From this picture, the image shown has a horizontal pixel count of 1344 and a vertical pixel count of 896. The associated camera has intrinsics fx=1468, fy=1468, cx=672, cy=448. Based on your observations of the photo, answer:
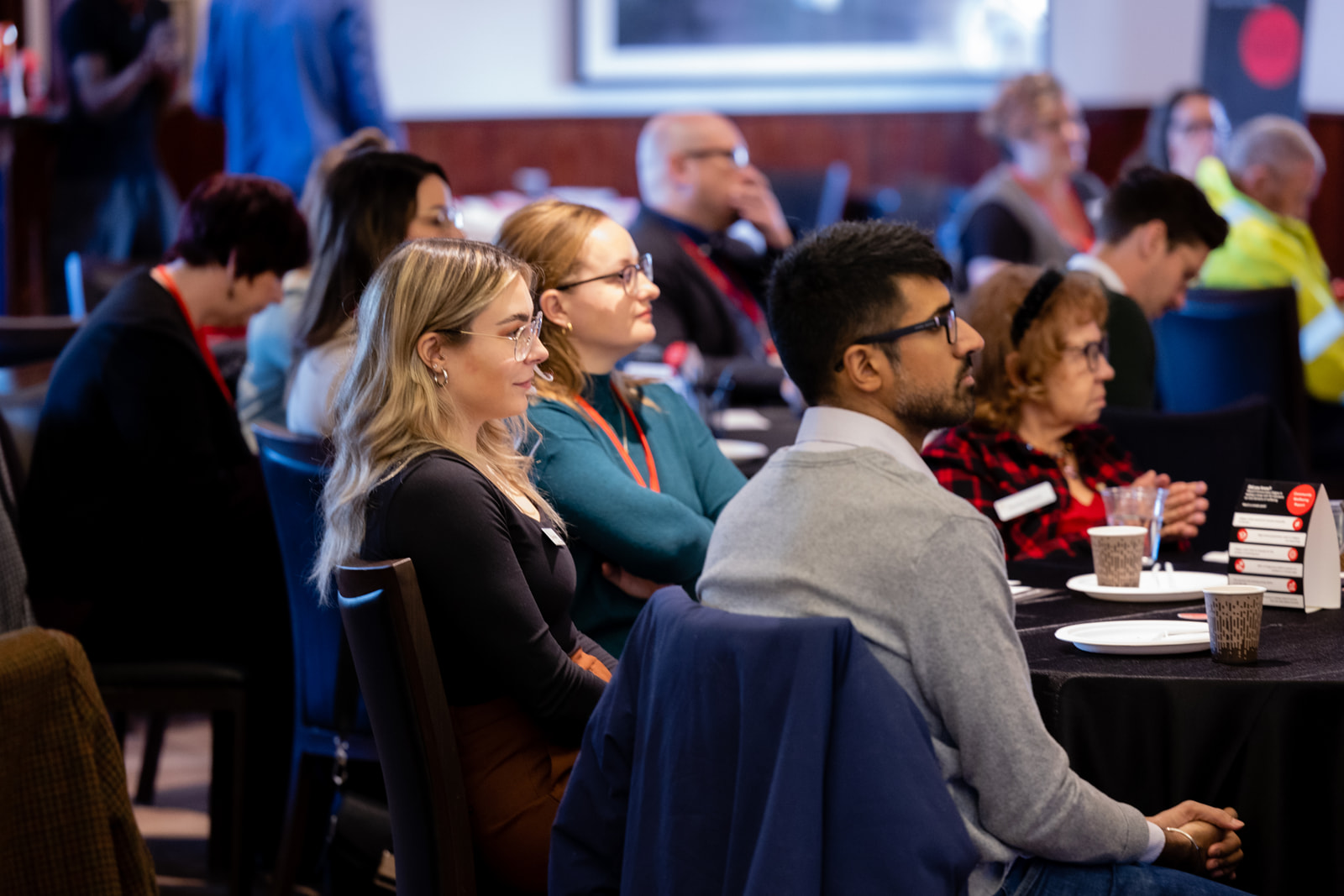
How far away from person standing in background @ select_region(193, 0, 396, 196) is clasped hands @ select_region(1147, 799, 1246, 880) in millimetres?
3825

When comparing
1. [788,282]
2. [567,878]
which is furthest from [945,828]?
[788,282]

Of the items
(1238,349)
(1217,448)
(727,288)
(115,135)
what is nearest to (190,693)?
(1217,448)

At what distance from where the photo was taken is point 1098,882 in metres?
1.47

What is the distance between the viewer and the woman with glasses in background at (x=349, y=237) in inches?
108

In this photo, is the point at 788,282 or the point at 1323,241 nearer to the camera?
the point at 788,282

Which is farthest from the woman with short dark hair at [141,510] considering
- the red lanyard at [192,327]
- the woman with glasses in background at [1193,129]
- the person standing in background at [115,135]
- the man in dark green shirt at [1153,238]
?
the woman with glasses in background at [1193,129]

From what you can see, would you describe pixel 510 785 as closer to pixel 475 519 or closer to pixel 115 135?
pixel 475 519

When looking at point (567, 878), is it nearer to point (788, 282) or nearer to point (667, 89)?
point (788, 282)

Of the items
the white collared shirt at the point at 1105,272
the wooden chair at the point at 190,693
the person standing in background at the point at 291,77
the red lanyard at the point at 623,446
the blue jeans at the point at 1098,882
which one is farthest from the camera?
the person standing in background at the point at 291,77

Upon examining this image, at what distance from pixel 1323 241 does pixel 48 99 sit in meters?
6.28

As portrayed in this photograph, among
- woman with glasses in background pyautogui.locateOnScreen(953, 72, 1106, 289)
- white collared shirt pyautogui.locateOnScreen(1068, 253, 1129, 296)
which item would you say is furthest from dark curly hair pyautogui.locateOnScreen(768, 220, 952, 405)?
woman with glasses in background pyautogui.locateOnScreen(953, 72, 1106, 289)

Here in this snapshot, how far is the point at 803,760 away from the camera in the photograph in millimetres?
1271

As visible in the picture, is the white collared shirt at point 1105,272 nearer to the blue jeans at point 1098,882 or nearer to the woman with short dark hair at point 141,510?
the woman with short dark hair at point 141,510

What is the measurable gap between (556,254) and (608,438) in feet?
1.03
